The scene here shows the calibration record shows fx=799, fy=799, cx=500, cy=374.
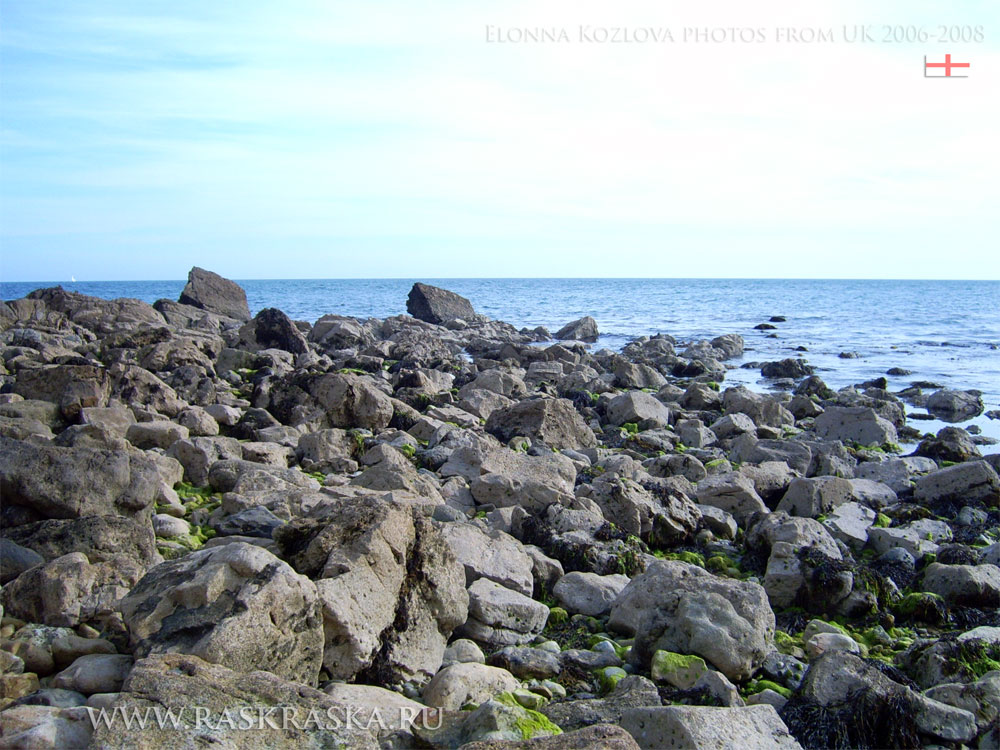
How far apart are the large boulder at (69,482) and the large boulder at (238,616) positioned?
1.78m

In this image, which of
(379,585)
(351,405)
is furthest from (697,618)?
(351,405)

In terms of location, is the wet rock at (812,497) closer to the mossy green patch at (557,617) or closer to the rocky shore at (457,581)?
the rocky shore at (457,581)

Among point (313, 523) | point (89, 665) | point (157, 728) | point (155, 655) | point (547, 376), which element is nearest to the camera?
point (157, 728)

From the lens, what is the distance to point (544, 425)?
37.3 feet

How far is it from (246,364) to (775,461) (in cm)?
999

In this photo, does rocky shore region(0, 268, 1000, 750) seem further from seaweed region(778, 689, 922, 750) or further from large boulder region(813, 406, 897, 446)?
large boulder region(813, 406, 897, 446)

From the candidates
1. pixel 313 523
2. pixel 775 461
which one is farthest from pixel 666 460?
pixel 313 523

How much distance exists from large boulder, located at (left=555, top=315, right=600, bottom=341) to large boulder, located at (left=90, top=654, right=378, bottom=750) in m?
29.5

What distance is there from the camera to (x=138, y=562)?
5227 millimetres

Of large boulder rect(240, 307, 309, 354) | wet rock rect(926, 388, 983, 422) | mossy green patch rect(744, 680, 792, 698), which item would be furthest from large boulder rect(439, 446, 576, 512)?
wet rock rect(926, 388, 983, 422)

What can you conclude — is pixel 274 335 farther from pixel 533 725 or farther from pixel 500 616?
pixel 533 725

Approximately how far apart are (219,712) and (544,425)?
833 centimetres

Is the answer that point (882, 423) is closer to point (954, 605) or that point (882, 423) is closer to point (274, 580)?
point (954, 605)

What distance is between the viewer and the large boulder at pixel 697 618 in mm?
5074
